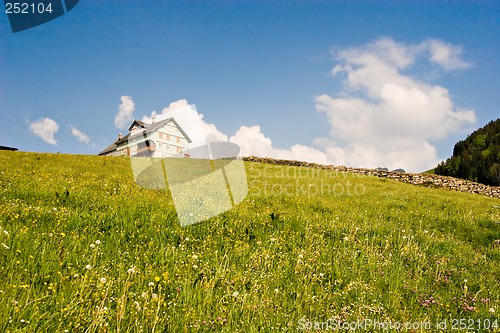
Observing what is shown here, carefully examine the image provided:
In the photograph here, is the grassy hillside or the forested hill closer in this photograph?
the grassy hillside

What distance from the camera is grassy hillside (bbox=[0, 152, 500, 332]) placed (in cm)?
359

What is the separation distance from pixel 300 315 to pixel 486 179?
14404 centimetres

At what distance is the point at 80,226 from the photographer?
6516 mm

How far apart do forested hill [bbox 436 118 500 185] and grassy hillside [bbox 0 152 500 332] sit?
11179 centimetres

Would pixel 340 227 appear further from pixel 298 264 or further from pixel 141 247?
pixel 141 247

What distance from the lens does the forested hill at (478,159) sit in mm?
119069

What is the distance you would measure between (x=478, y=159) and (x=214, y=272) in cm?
15522

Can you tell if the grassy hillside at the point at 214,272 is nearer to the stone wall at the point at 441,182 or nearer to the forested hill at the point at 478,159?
the stone wall at the point at 441,182

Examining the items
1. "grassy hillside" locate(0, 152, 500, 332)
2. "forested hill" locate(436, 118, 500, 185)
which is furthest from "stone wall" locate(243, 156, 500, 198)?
"forested hill" locate(436, 118, 500, 185)

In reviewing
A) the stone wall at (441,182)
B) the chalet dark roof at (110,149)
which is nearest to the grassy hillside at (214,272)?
the stone wall at (441,182)

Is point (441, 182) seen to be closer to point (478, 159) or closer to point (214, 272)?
point (214, 272)

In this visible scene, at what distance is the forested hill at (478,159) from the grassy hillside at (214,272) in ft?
367

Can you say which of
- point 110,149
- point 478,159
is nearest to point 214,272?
point 110,149

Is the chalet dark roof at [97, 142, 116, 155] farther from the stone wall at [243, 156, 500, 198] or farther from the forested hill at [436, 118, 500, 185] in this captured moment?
the forested hill at [436, 118, 500, 185]
